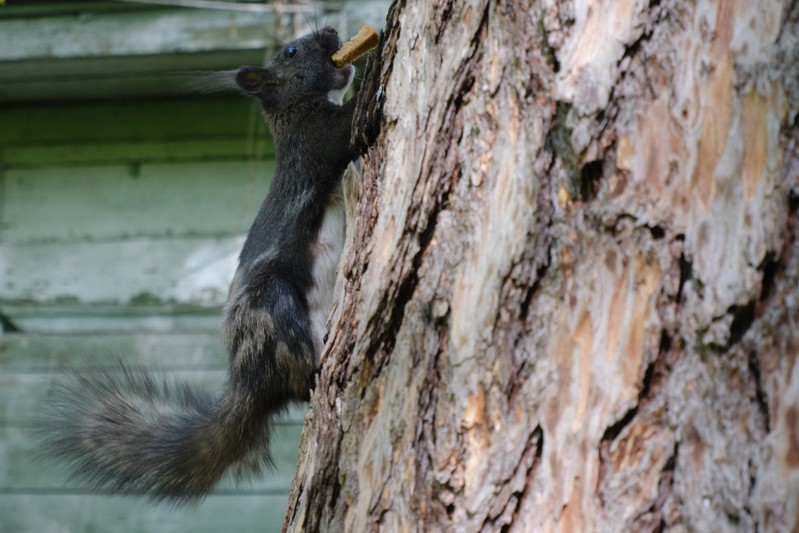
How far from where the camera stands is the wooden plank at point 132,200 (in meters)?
4.99

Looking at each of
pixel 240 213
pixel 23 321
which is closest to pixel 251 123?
pixel 240 213

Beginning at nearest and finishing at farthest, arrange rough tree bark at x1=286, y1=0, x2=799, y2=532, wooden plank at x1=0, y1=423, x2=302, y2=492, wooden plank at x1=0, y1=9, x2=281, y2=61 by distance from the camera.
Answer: rough tree bark at x1=286, y1=0, x2=799, y2=532 < wooden plank at x1=0, y1=9, x2=281, y2=61 < wooden plank at x1=0, y1=423, x2=302, y2=492

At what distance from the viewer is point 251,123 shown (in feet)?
15.8

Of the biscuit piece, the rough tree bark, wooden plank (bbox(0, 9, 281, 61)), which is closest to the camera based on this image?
the rough tree bark

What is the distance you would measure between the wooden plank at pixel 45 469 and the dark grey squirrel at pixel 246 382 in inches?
42.1

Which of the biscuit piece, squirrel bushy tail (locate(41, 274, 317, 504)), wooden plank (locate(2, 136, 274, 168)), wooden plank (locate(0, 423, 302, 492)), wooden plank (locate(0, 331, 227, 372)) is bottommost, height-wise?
wooden plank (locate(0, 423, 302, 492))

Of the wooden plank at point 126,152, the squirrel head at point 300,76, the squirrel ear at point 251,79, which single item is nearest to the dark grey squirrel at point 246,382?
the squirrel head at point 300,76

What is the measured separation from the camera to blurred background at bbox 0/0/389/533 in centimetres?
431

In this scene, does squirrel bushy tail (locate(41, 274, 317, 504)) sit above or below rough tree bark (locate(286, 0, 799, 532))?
below

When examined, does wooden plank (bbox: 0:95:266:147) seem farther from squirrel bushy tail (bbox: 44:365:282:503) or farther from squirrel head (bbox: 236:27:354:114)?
squirrel bushy tail (bbox: 44:365:282:503)

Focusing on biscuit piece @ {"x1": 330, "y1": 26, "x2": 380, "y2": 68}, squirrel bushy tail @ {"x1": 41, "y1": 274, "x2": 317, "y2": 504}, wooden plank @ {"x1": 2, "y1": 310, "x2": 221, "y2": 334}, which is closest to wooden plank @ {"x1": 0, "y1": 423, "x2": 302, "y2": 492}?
wooden plank @ {"x1": 2, "y1": 310, "x2": 221, "y2": 334}

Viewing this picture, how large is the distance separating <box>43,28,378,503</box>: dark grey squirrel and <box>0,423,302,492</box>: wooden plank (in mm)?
1070

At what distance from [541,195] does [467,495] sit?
1.40ft

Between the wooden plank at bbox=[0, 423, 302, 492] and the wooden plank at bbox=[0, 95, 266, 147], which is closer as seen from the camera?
the wooden plank at bbox=[0, 423, 302, 492]
